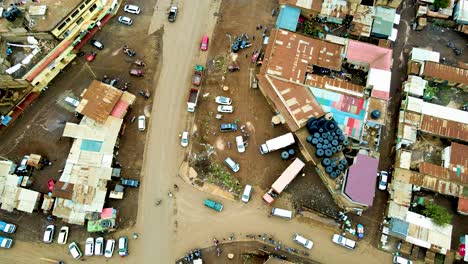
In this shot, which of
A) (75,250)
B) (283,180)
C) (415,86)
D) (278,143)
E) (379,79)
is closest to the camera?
(75,250)

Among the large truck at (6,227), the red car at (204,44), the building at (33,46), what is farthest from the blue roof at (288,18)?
the large truck at (6,227)

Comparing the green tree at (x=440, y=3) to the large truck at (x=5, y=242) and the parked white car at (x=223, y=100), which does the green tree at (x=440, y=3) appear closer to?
the parked white car at (x=223, y=100)

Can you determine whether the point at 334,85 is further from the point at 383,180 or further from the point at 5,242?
the point at 5,242

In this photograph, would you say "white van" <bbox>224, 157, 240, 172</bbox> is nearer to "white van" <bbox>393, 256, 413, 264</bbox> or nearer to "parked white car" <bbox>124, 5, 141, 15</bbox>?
"white van" <bbox>393, 256, 413, 264</bbox>

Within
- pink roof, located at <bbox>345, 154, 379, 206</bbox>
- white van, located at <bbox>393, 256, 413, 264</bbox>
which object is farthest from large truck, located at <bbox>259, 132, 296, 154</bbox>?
white van, located at <bbox>393, 256, 413, 264</bbox>

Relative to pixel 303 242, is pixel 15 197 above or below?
above

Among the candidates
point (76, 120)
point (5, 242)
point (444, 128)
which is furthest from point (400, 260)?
point (5, 242)

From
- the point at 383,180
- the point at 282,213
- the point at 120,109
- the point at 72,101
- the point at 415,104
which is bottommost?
the point at 282,213
